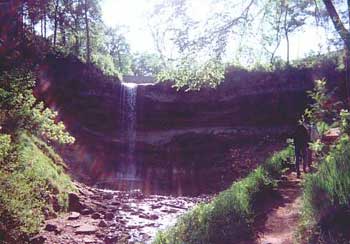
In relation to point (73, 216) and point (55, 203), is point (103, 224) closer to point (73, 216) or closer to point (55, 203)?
point (73, 216)

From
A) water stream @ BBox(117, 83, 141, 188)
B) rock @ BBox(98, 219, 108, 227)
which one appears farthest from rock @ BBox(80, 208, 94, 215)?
water stream @ BBox(117, 83, 141, 188)

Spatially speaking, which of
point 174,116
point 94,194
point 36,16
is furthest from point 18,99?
point 36,16

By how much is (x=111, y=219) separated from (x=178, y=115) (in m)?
15.2

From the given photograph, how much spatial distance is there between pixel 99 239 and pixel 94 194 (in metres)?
4.79

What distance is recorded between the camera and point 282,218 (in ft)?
21.6

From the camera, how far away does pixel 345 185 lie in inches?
169

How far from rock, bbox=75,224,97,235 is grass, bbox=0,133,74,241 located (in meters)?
0.95

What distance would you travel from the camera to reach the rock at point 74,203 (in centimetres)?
996

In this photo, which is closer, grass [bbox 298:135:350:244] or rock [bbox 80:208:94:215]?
grass [bbox 298:135:350:244]

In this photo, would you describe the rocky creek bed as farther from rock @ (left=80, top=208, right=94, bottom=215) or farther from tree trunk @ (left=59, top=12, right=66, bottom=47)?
tree trunk @ (left=59, top=12, right=66, bottom=47)

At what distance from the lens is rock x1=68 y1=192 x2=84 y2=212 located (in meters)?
9.96

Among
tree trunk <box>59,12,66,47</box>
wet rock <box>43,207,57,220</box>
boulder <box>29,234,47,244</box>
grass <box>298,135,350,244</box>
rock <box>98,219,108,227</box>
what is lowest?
rock <box>98,219,108,227</box>

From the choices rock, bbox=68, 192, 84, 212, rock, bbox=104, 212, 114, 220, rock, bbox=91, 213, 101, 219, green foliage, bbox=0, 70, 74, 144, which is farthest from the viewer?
rock, bbox=68, 192, 84, 212

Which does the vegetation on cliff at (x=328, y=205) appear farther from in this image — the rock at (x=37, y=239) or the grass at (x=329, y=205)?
the rock at (x=37, y=239)
